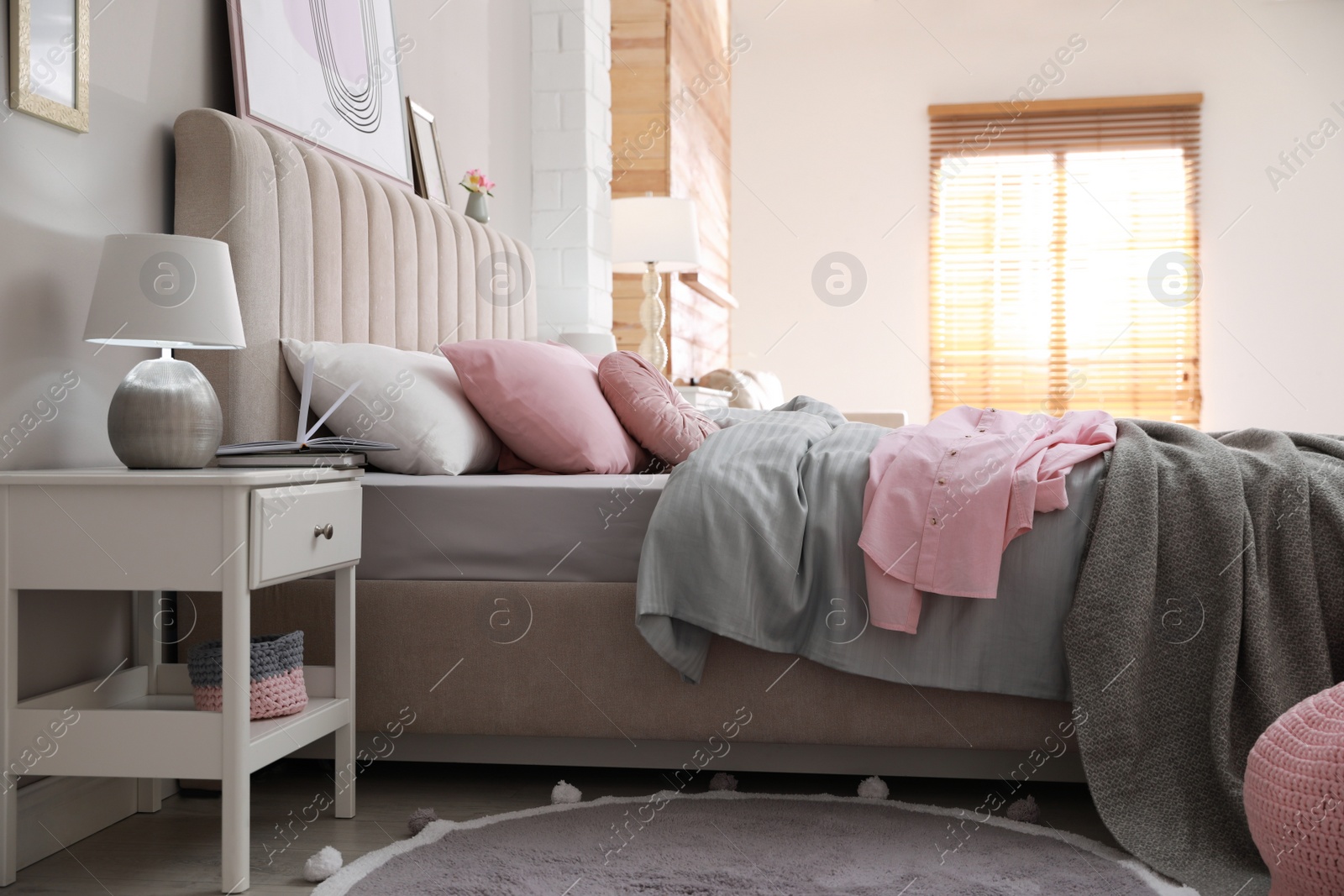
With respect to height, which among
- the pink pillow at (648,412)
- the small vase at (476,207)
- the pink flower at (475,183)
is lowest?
the pink pillow at (648,412)

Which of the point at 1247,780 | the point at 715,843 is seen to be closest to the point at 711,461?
the point at 715,843

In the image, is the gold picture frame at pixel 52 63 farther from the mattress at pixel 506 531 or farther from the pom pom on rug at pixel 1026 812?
the pom pom on rug at pixel 1026 812

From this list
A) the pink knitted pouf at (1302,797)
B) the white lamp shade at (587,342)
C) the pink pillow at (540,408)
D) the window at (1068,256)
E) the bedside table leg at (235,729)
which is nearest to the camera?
the pink knitted pouf at (1302,797)

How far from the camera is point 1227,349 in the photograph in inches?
262

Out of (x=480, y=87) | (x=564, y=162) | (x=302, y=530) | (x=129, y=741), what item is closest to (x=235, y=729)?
(x=129, y=741)

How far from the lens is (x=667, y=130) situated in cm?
492

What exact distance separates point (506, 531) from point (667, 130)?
3277mm

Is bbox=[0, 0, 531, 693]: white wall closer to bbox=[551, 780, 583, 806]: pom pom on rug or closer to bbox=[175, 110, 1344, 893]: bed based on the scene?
bbox=[175, 110, 1344, 893]: bed

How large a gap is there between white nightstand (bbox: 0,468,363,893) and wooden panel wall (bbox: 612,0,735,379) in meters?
3.49

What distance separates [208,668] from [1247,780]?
142 cm

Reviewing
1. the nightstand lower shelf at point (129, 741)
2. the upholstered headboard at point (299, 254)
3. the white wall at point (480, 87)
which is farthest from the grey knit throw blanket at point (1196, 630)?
the white wall at point (480, 87)

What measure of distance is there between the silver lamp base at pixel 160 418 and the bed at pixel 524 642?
0.37m

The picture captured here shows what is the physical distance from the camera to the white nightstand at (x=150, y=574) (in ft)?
5.06

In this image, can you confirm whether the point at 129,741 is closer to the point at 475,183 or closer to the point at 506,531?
the point at 506,531
